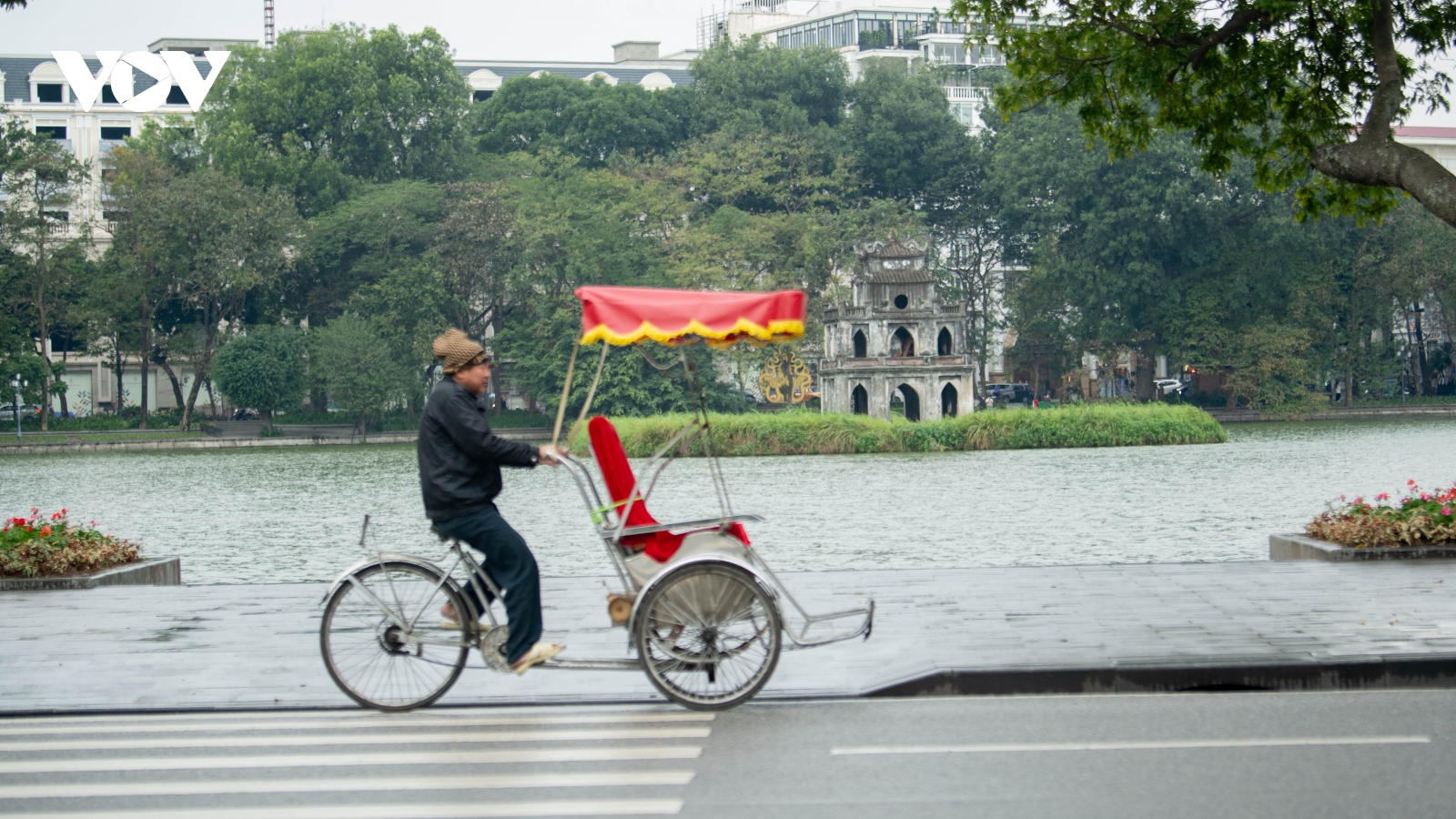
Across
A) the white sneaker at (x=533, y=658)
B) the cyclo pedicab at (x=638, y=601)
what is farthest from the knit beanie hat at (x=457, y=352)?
the white sneaker at (x=533, y=658)

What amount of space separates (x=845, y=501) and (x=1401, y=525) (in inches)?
777

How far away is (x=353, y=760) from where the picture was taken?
7.25 m

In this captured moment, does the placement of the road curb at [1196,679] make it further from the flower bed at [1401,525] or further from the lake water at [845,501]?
the lake water at [845,501]

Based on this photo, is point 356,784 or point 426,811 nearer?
point 426,811

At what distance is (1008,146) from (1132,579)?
65.6 m

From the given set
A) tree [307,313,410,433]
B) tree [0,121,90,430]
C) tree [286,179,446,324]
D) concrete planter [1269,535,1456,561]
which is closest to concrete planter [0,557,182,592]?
concrete planter [1269,535,1456,561]

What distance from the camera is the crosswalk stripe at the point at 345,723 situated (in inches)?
315

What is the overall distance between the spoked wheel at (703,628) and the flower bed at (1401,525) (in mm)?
7009

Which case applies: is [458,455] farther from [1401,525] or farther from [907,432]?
[907,432]

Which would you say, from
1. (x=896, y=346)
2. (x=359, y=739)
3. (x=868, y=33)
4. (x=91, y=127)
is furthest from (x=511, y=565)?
(x=868, y=33)

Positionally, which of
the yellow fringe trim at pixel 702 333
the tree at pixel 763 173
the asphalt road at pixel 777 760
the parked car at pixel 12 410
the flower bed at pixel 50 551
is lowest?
the asphalt road at pixel 777 760

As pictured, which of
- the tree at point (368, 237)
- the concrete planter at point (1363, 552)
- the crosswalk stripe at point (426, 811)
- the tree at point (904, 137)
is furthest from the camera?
the tree at point (904, 137)

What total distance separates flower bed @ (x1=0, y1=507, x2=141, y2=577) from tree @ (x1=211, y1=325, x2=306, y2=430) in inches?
2163

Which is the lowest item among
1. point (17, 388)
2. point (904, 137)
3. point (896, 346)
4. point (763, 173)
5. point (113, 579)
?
point (113, 579)
